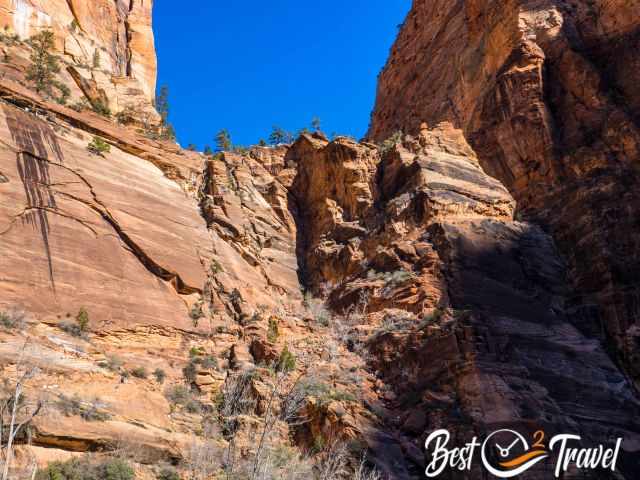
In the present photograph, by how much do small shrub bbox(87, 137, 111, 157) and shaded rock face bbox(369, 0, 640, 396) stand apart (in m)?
23.3

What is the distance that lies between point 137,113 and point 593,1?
31754 mm

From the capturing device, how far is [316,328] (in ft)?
103

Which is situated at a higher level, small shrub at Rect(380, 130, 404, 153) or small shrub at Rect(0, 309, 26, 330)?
small shrub at Rect(380, 130, 404, 153)

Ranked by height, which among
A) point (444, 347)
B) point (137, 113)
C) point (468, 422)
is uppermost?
point (137, 113)

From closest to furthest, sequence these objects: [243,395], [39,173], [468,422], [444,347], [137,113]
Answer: [468,422], [243,395], [444,347], [39,173], [137,113]

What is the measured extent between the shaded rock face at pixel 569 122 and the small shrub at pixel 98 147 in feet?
76.4

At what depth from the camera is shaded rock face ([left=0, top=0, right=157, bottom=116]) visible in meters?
43.6

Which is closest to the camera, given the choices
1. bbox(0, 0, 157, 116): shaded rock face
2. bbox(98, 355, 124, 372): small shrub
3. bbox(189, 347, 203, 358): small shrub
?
bbox(98, 355, 124, 372): small shrub

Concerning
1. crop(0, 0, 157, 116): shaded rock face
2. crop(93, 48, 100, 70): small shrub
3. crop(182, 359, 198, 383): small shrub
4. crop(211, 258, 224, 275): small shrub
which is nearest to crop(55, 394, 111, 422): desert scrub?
crop(182, 359, 198, 383): small shrub

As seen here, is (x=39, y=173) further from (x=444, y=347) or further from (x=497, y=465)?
(x=497, y=465)

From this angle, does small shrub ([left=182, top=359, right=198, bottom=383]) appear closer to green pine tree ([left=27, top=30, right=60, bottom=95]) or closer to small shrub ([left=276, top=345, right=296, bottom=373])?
small shrub ([left=276, top=345, right=296, bottom=373])

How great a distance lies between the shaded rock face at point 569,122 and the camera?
31516 mm

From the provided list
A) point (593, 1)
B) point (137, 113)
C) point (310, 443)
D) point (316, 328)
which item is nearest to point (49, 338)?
point (310, 443)

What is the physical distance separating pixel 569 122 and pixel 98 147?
2733 cm
